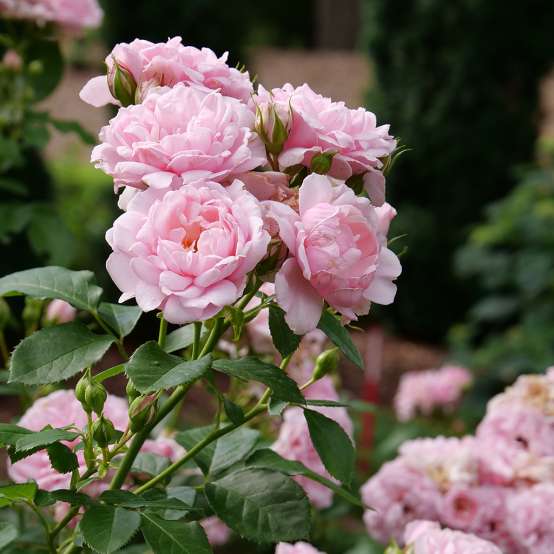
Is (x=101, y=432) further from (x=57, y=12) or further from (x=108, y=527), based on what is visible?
(x=57, y=12)

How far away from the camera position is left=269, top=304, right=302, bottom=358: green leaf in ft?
2.52

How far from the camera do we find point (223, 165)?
0.73m

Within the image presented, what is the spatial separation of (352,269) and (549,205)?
2923 mm

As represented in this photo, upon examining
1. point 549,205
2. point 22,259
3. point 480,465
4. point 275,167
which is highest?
point 275,167

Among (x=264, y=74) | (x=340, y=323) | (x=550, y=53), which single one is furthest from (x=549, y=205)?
(x=264, y=74)

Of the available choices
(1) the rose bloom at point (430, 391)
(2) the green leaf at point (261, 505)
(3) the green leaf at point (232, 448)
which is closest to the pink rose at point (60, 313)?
(3) the green leaf at point (232, 448)

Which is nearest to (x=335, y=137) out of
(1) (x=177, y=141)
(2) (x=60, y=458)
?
(1) (x=177, y=141)

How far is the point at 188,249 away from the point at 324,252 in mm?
96

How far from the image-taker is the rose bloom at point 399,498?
1209 mm

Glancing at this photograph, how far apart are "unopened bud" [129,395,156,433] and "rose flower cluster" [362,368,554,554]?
0.51 meters

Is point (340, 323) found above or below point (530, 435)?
above

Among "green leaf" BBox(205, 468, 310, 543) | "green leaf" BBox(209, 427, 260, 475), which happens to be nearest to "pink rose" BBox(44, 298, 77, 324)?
"green leaf" BBox(209, 427, 260, 475)

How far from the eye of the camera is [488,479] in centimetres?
123

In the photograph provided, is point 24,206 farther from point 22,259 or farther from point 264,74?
point 264,74
